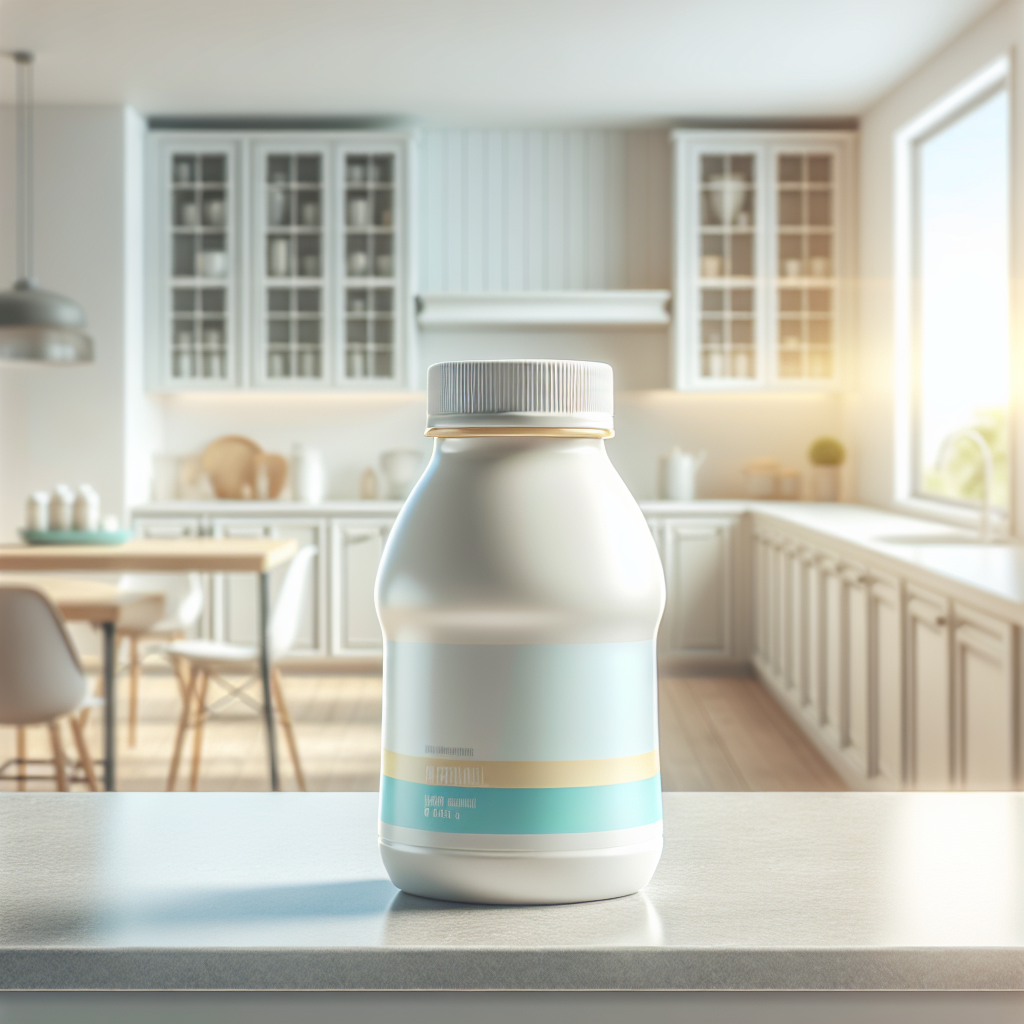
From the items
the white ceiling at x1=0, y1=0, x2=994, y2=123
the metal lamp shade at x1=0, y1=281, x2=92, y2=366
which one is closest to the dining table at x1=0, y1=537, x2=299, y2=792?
the metal lamp shade at x1=0, y1=281, x2=92, y2=366

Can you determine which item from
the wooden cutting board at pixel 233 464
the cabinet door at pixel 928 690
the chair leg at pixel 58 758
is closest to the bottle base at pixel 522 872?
the cabinet door at pixel 928 690

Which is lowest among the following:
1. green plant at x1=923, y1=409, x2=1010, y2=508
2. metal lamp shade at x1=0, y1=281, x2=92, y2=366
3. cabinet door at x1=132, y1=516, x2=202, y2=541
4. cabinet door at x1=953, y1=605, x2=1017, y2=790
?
cabinet door at x1=953, y1=605, x2=1017, y2=790

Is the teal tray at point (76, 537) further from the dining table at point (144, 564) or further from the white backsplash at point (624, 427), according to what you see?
the white backsplash at point (624, 427)

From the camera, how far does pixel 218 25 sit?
4594 mm

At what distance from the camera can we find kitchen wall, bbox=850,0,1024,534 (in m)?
4.64

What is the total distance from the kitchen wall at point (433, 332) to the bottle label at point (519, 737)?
5.48m

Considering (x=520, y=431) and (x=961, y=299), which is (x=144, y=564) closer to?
(x=520, y=431)

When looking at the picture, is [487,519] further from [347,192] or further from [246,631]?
[347,192]

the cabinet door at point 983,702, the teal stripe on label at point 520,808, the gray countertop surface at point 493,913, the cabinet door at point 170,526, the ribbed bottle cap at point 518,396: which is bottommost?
the cabinet door at point 983,702

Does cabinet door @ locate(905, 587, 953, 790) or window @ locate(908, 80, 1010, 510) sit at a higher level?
window @ locate(908, 80, 1010, 510)

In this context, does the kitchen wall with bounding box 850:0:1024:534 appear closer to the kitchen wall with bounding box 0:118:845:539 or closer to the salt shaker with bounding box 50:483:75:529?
the kitchen wall with bounding box 0:118:845:539

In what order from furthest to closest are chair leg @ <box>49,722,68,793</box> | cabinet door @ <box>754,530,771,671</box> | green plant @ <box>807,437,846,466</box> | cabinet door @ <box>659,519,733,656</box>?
green plant @ <box>807,437,846,466</box> < cabinet door @ <box>659,519,733,656</box> < cabinet door @ <box>754,530,771,671</box> < chair leg @ <box>49,722,68,793</box>

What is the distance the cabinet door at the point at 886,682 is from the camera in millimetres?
3291

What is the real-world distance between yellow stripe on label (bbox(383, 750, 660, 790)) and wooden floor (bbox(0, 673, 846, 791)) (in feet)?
10.7
